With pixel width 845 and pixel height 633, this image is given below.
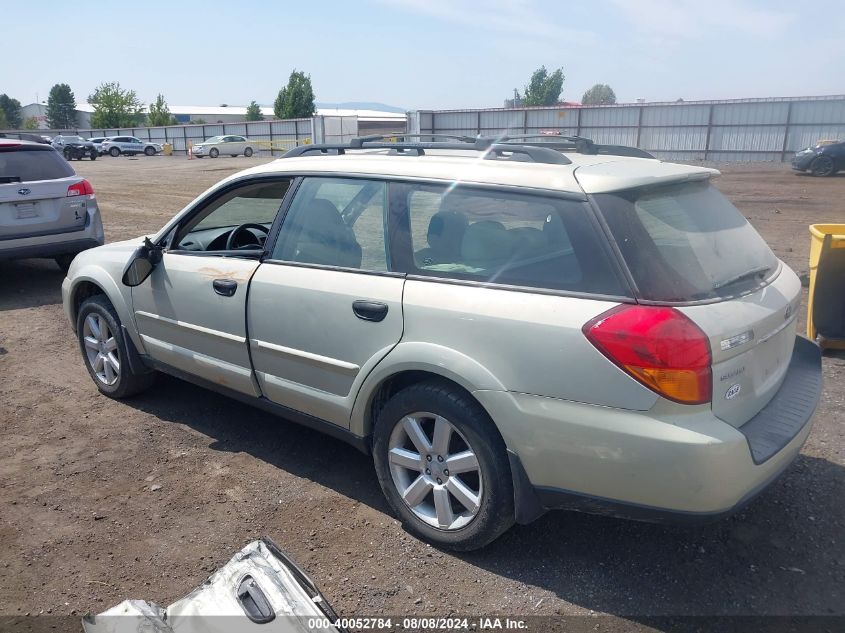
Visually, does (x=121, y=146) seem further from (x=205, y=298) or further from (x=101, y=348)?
(x=205, y=298)

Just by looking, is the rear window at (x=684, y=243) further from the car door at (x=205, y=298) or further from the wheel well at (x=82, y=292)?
the wheel well at (x=82, y=292)

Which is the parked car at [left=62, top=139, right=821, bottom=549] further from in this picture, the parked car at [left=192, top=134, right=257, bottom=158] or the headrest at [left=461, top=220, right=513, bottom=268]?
the parked car at [left=192, top=134, right=257, bottom=158]

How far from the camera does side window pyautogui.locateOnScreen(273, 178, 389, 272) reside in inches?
137

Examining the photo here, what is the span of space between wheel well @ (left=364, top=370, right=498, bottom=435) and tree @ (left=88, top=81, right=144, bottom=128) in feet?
319

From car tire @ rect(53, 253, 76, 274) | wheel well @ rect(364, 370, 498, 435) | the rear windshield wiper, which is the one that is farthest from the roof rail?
car tire @ rect(53, 253, 76, 274)

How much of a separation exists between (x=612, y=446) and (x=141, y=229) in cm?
1184

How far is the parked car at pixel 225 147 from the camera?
46278 mm

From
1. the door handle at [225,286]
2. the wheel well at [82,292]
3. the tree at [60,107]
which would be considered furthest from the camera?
the tree at [60,107]

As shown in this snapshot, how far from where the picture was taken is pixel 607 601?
9.50 ft

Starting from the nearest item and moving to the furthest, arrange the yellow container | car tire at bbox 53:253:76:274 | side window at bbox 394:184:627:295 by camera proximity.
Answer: side window at bbox 394:184:627:295 < the yellow container < car tire at bbox 53:253:76:274

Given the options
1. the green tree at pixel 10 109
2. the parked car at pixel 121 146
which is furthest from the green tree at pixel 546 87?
the green tree at pixel 10 109

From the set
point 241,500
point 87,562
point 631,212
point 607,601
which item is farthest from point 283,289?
point 607,601

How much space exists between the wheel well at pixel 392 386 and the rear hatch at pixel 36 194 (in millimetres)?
6352

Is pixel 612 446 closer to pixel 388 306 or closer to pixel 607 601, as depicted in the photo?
pixel 607 601
